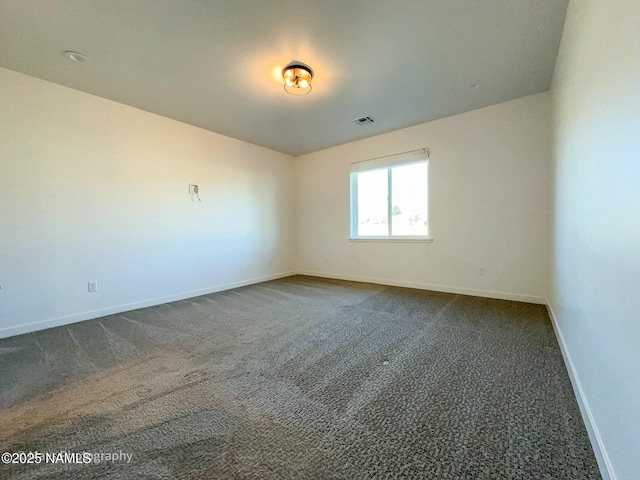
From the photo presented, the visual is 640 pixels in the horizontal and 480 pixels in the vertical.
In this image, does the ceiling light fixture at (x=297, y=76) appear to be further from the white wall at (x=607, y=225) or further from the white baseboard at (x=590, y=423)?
the white baseboard at (x=590, y=423)

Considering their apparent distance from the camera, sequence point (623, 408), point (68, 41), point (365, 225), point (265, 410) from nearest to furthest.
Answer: point (623, 408) < point (265, 410) < point (68, 41) < point (365, 225)

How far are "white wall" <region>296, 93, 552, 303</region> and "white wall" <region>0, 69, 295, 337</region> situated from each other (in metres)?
2.64

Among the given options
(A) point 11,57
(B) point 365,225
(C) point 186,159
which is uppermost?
(A) point 11,57

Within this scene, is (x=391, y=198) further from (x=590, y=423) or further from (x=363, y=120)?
(x=590, y=423)

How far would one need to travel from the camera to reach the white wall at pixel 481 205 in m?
3.31

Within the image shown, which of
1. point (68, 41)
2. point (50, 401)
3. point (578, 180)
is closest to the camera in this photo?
point (50, 401)

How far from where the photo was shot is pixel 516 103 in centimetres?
339

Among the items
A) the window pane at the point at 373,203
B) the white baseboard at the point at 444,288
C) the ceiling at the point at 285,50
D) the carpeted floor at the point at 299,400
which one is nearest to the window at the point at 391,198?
the window pane at the point at 373,203

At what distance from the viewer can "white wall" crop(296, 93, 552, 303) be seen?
331 cm

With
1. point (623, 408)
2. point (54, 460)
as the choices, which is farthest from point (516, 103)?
point (54, 460)

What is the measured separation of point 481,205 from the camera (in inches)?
146

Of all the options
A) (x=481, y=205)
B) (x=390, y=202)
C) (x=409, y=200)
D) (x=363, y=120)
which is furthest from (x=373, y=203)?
(x=481, y=205)

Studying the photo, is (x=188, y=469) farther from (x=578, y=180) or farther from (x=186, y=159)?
(x=186, y=159)

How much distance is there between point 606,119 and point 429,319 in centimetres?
224
